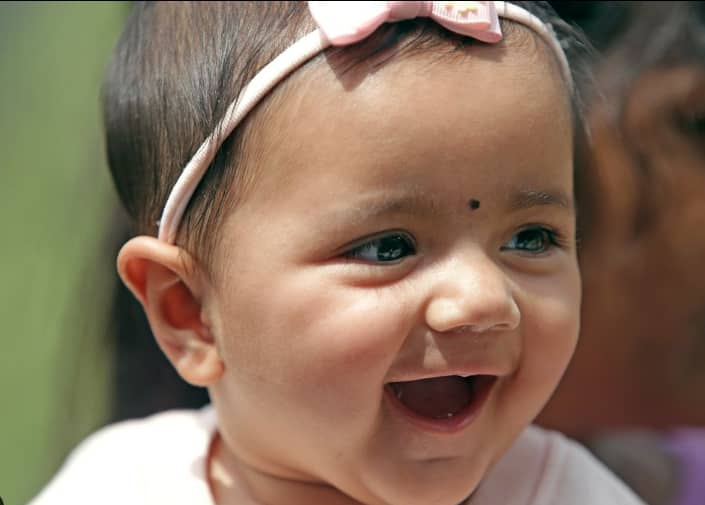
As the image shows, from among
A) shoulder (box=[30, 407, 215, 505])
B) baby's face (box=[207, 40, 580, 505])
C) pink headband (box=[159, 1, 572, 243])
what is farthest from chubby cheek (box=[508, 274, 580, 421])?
shoulder (box=[30, 407, 215, 505])

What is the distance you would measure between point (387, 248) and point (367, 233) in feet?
0.08

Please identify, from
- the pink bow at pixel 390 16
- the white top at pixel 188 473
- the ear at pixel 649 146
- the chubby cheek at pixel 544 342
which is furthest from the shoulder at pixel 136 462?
the ear at pixel 649 146

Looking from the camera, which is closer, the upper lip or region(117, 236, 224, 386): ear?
the upper lip

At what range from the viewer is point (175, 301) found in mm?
932

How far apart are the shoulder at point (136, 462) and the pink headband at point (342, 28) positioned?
0.31 meters

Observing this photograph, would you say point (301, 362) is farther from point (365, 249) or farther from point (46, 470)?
point (46, 470)

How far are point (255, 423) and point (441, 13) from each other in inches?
15.4

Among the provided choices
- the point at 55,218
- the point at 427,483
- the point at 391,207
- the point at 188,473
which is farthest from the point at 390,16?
the point at 55,218

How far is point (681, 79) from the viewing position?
4.42ft

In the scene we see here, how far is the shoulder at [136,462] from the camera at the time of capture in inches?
39.4

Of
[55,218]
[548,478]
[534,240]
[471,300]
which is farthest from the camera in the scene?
[55,218]

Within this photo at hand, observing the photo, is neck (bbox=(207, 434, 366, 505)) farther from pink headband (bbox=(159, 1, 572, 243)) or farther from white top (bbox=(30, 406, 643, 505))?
pink headband (bbox=(159, 1, 572, 243))

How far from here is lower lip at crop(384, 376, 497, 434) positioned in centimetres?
83

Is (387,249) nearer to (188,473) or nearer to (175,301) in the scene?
(175,301)
